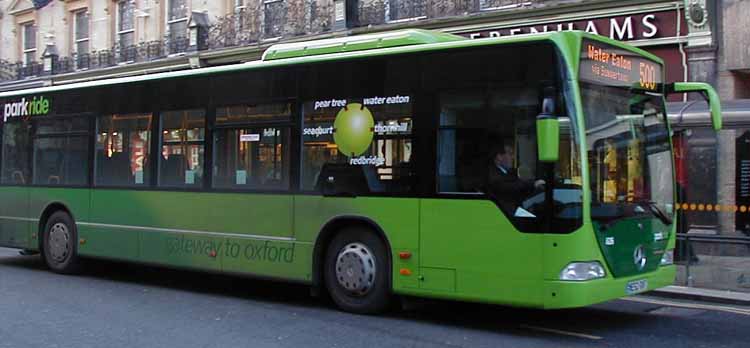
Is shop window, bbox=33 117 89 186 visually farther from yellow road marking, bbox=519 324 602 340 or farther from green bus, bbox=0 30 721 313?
yellow road marking, bbox=519 324 602 340

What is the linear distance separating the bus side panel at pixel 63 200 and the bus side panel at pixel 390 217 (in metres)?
4.60

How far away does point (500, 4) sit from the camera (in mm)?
17938

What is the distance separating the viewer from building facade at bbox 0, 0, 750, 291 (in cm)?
1537

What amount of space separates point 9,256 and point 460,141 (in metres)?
11.1

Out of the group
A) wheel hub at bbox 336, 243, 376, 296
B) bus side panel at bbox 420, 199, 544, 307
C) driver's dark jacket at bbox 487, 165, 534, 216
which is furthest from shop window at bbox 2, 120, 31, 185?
driver's dark jacket at bbox 487, 165, 534, 216

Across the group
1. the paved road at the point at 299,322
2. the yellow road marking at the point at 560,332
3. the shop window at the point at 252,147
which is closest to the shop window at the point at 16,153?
the paved road at the point at 299,322

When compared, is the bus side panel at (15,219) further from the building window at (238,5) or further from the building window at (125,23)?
the building window at (125,23)

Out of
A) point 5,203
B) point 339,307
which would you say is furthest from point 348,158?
point 5,203

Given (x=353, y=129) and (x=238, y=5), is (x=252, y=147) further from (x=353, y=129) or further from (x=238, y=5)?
(x=238, y=5)

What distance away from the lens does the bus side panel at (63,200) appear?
1220 centimetres

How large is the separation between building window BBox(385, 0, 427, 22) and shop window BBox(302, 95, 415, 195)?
10460 mm

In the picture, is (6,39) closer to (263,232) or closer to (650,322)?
(263,232)

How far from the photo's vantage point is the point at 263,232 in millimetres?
9773

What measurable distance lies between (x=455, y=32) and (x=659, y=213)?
10822 millimetres
